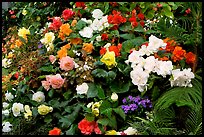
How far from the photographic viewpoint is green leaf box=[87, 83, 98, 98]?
277 centimetres

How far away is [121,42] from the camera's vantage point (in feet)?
10.7

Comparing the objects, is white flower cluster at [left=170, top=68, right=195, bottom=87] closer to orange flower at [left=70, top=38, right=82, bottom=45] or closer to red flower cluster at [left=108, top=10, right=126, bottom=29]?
red flower cluster at [left=108, top=10, right=126, bottom=29]

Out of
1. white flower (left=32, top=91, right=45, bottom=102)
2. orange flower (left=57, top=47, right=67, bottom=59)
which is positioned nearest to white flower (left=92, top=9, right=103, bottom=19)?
orange flower (left=57, top=47, right=67, bottom=59)

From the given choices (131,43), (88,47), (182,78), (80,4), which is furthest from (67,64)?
(80,4)

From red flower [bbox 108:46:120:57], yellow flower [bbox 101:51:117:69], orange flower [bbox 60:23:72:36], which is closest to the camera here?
yellow flower [bbox 101:51:117:69]

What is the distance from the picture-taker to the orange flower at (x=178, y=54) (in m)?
2.80

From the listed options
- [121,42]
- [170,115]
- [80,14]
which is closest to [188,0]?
[121,42]

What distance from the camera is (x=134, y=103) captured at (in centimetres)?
267

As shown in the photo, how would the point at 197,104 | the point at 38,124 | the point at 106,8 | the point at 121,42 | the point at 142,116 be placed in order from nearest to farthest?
the point at 197,104, the point at 142,116, the point at 38,124, the point at 121,42, the point at 106,8

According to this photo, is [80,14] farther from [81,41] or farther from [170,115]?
[170,115]

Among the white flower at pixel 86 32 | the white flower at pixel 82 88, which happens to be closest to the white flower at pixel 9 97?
the white flower at pixel 82 88

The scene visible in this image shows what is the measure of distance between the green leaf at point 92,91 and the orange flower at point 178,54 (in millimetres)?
567

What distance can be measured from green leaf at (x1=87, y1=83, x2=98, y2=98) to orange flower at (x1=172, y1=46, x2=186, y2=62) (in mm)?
567

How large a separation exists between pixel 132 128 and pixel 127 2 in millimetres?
1514
